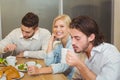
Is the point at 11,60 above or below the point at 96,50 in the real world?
below

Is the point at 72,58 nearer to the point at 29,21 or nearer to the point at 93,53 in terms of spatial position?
the point at 93,53

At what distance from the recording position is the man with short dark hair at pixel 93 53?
1.65 meters

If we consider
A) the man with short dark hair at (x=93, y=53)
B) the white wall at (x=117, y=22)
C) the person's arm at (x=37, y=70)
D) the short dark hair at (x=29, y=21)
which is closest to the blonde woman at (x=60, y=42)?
the person's arm at (x=37, y=70)

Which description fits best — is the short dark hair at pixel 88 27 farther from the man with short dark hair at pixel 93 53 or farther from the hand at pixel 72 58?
the hand at pixel 72 58

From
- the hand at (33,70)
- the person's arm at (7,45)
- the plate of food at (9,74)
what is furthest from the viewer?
the person's arm at (7,45)

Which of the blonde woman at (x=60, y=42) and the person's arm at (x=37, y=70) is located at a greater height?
the blonde woman at (x=60, y=42)

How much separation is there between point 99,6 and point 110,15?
23 cm

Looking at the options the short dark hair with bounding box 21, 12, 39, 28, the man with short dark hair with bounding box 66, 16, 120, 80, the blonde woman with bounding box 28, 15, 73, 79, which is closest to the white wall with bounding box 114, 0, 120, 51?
the short dark hair with bounding box 21, 12, 39, 28

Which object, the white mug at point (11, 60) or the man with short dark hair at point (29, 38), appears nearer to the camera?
the white mug at point (11, 60)

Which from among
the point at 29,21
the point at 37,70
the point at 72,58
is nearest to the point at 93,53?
the point at 72,58

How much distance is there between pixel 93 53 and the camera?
69.4 inches

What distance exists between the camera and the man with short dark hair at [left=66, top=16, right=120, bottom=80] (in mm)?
1648

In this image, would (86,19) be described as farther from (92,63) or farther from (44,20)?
(44,20)

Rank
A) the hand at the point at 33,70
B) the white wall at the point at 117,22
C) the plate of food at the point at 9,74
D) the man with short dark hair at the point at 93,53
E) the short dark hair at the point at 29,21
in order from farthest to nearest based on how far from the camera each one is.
Answer: the white wall at the point at 117,22, the short dark hair at the point at 29,21, the hand at the point at 33,70, the plate of food at the point at 9,74, the man with short dark hair at the point at 93,53
